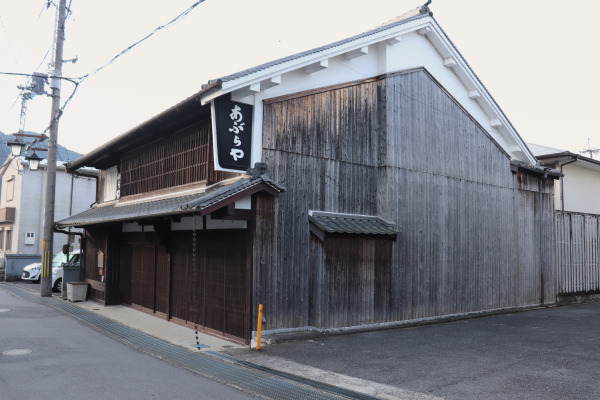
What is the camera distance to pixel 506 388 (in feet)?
23.6

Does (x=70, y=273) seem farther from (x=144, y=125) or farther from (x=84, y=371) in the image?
(x=84, y=371)

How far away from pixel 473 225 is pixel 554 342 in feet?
17.5

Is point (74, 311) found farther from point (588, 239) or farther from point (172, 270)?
point (588, 239)

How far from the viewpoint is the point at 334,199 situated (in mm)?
12211

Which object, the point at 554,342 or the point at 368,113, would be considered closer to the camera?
the point at 554,342

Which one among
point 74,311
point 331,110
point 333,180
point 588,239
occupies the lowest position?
point 74,311

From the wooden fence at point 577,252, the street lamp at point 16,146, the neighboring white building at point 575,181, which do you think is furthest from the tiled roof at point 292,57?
the street lamp at point 16,146

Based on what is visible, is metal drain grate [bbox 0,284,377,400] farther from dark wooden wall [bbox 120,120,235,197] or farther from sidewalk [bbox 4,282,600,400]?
dark wooden wall [bbox 120,120,235,197]

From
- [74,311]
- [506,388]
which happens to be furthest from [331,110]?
[74,311]

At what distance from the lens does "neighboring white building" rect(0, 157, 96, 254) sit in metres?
30.6

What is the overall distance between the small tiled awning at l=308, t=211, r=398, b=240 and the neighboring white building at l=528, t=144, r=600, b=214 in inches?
442

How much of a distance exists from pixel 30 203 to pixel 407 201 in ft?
89.7

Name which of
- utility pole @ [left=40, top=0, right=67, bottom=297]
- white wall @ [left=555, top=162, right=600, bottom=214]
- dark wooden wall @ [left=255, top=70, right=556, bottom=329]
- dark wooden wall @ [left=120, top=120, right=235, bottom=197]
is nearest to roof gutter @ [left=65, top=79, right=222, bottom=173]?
dark wooden wall @ [left=120, top=120, right=235, bottom=197]

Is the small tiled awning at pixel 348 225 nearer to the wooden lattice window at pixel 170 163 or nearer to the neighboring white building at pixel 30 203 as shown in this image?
the wooden lattice window at pixel 170 163
